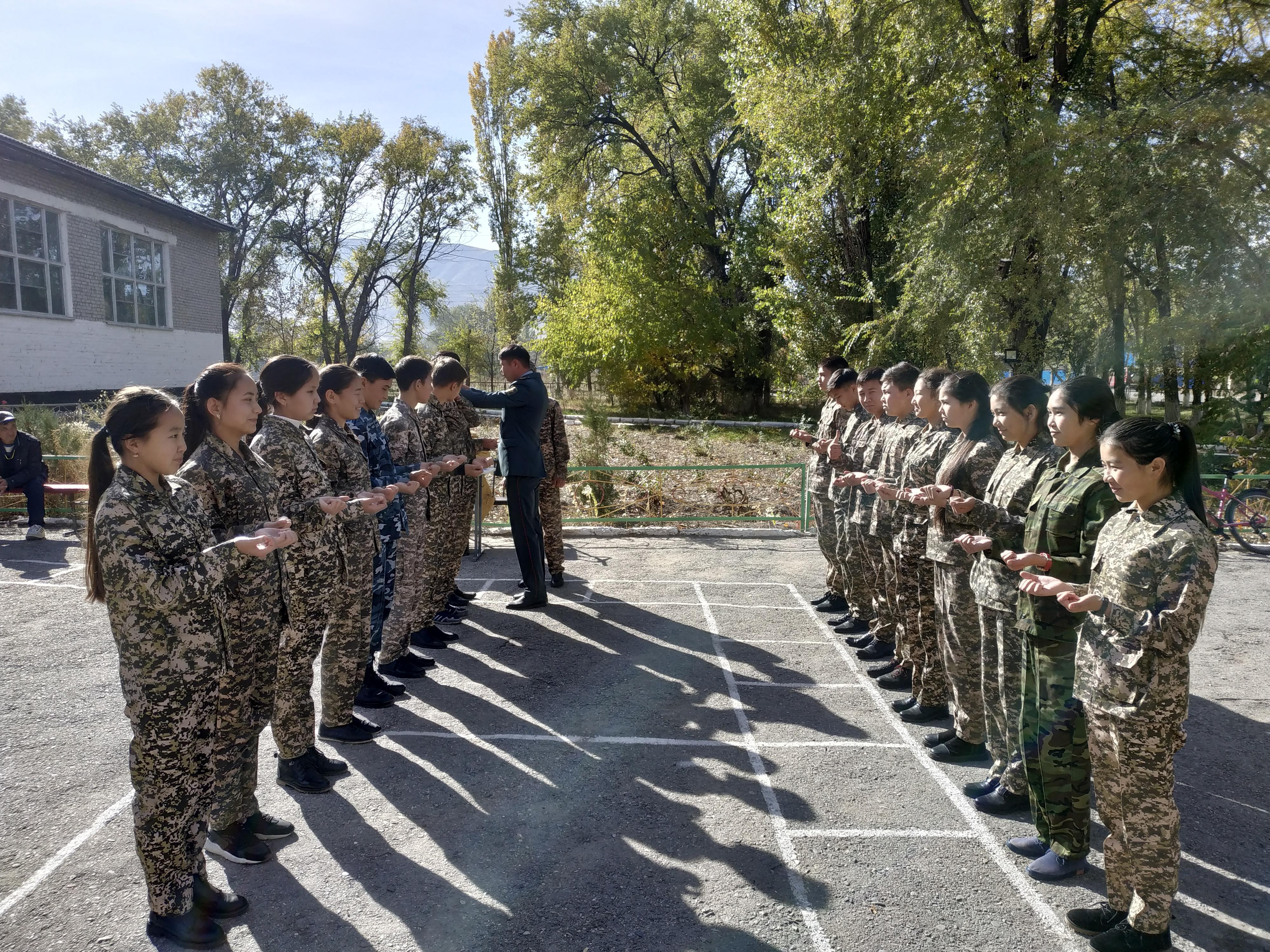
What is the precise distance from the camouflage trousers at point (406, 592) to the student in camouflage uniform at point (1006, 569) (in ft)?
12.2

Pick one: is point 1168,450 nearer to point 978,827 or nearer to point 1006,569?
point 1006,569

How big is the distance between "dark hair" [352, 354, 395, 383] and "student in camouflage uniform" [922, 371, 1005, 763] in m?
3.45

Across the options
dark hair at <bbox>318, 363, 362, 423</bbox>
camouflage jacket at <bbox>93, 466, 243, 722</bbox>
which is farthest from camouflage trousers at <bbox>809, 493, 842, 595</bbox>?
camouflage jacket at <bbox>93, 466, 243, 722</bbox>

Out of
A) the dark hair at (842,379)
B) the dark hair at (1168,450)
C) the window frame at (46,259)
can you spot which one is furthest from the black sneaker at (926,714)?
the window frame at (46,259)

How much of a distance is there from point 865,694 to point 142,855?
4305mm

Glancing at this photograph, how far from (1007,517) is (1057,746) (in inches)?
41.9

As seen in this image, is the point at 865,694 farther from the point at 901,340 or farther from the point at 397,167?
the point at 397,167

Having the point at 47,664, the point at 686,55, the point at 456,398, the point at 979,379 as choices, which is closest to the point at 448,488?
the point at 456,398

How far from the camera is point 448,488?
6.59 m

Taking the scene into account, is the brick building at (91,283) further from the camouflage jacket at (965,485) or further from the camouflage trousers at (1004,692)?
the camouflage trousers at (1004,692)

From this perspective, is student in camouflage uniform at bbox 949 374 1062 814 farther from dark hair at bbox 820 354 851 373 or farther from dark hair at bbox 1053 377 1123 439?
dark hair at bbox 820 354 851 373

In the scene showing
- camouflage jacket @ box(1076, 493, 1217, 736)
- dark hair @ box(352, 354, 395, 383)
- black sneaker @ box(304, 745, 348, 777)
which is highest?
dark hair @ box(352, 354, 395, 383)

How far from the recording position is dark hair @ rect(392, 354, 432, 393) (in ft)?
19.4

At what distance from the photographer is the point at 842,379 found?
7.12m
